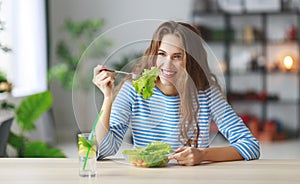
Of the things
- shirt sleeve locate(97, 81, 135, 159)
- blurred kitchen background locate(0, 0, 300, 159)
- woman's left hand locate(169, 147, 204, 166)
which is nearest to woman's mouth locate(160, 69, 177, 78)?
shirt sleeve locate(97, 81, 135, 159)

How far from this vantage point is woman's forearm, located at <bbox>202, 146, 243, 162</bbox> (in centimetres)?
182

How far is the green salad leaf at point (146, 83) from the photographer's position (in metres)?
1.72

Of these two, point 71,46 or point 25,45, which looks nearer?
point 25,45

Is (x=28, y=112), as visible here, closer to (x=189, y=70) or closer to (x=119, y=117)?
(x=119, y=117)

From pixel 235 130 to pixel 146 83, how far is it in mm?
366

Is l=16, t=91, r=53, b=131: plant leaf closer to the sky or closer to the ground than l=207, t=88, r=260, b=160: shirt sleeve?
closer to the ground

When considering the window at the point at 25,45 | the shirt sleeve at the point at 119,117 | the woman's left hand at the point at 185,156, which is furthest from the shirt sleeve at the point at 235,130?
the window at the point at 25,45

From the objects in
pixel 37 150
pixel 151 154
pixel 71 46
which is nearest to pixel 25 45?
pixel 71 46

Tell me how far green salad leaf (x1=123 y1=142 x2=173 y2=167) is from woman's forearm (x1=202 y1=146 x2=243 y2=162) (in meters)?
0.14

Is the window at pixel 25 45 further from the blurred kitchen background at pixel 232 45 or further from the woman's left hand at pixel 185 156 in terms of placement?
the woman's left hand at pixel 185 156

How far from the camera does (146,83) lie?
173cm

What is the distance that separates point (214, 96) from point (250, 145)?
Result: 0.23 m

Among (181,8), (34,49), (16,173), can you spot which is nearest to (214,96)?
(16,173)

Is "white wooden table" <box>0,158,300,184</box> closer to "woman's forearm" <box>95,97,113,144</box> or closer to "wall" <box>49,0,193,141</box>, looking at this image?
"woman's forearm" <box>95,97,113,144</box>
